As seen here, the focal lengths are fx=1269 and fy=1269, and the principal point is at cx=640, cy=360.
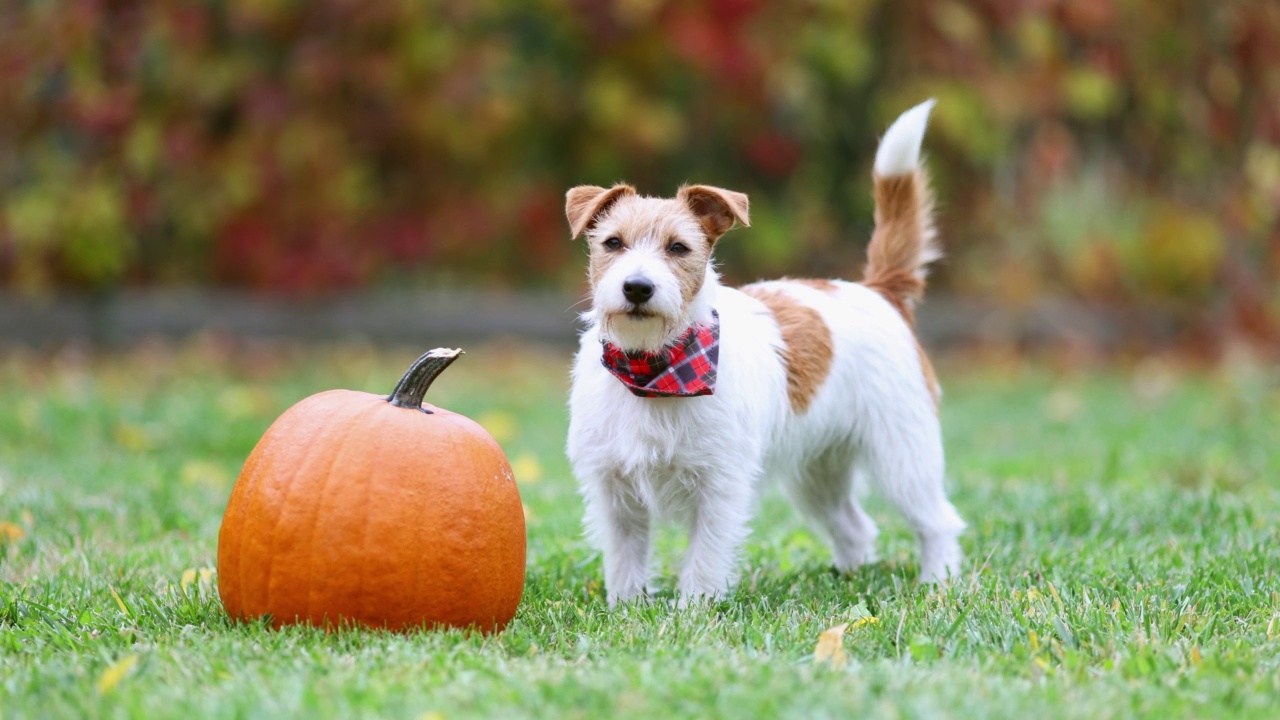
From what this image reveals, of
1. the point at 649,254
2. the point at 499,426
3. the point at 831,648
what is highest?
the point at 649,254

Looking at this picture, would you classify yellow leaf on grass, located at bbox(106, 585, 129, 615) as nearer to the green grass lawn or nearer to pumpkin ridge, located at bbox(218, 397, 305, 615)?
the green grass lawn

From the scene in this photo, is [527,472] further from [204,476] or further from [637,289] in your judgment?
[637,289]

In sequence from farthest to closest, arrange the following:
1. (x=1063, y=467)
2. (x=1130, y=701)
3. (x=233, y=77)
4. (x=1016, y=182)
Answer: (x=1016, y=182) → (x=233, y=77) → (x=1063, y=467) → (x=1130, y=701)

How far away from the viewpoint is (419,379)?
350 centimetres

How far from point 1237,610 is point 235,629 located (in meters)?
2.69

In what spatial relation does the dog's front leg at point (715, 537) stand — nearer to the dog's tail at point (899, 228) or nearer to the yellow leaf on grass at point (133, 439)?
the dog's tail at point (899, 228)

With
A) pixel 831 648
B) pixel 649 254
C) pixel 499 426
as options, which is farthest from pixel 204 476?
pixel 831 648

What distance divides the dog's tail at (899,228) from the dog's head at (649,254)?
99cm

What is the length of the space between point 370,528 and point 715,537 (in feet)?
3.60

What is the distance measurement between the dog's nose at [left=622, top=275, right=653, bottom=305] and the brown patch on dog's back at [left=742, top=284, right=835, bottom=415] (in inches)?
28.1

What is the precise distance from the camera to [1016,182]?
11.9m

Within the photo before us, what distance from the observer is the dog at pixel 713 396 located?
3.68 meters

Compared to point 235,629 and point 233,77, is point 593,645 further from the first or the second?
point 233,77

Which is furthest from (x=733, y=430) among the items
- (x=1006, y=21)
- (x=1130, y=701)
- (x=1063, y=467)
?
(x=1006, y=21)
